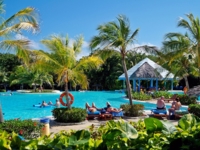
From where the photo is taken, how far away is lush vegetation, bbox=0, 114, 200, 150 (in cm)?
191

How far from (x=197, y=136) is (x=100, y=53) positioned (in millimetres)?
12172

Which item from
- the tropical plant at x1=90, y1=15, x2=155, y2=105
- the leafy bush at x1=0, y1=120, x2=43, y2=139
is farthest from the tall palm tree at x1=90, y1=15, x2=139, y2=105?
the leafy bush at x1=0, y1=120, x2=43, y2=139

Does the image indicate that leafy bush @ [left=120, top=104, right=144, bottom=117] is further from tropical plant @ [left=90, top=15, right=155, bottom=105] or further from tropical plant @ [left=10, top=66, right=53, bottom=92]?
tropical plant @ [left=10, top=66, right=53, bottom=92]

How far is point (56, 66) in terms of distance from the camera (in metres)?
12.1

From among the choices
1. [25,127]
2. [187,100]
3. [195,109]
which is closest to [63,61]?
[25,127]

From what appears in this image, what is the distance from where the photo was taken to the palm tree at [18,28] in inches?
375

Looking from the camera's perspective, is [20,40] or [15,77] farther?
[15,77]

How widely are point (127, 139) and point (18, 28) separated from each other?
27.7 ft

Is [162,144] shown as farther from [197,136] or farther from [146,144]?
[197,136]

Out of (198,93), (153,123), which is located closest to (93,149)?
(153,123)

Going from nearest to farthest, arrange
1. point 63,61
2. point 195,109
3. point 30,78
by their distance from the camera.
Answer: point 63,61
point 195,109
point 30,78

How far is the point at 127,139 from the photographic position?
2.04 meters

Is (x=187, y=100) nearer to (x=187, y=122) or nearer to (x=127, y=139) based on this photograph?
(x=187, y=122)

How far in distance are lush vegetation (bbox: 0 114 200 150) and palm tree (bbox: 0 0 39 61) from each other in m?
7.82
